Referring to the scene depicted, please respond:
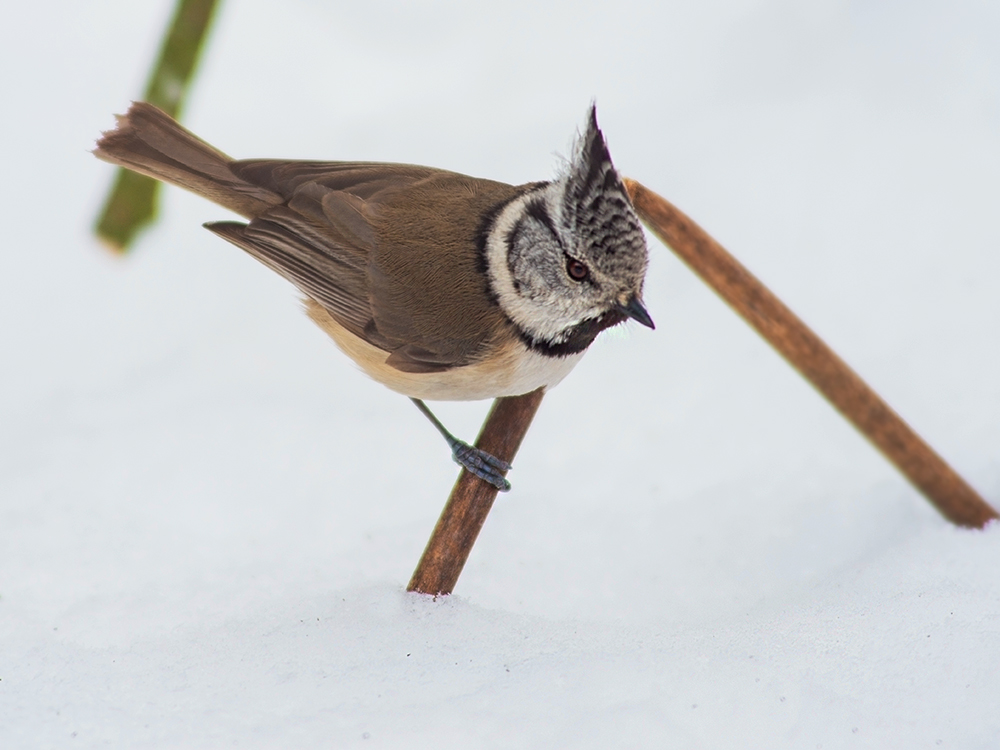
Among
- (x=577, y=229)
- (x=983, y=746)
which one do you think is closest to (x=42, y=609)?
(x=577, y=229)

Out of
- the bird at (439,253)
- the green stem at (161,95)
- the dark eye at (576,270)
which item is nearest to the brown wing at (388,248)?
the bird at (439,253)

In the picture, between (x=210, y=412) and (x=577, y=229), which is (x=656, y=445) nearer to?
(x=577, y=229)

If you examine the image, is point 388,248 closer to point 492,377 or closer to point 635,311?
point 492,377

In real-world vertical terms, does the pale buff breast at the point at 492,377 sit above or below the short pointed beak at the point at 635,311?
below

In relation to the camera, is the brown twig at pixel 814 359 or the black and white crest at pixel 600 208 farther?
the brown twig at pixel 814 359

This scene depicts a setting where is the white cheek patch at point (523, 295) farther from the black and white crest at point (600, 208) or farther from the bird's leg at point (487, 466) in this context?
the bird's leg at point (487, 466)

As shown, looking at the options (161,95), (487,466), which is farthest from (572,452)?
(161,95)

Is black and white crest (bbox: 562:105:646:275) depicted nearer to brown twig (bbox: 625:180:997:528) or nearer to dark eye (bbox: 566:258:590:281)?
dark eye (bbox: 566:258:590:281)

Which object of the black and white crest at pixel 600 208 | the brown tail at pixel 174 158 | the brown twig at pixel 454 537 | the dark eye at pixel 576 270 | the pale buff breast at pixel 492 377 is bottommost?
the brown twig at pixel 454 537

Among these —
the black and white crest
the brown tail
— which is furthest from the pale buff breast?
the brown tail
